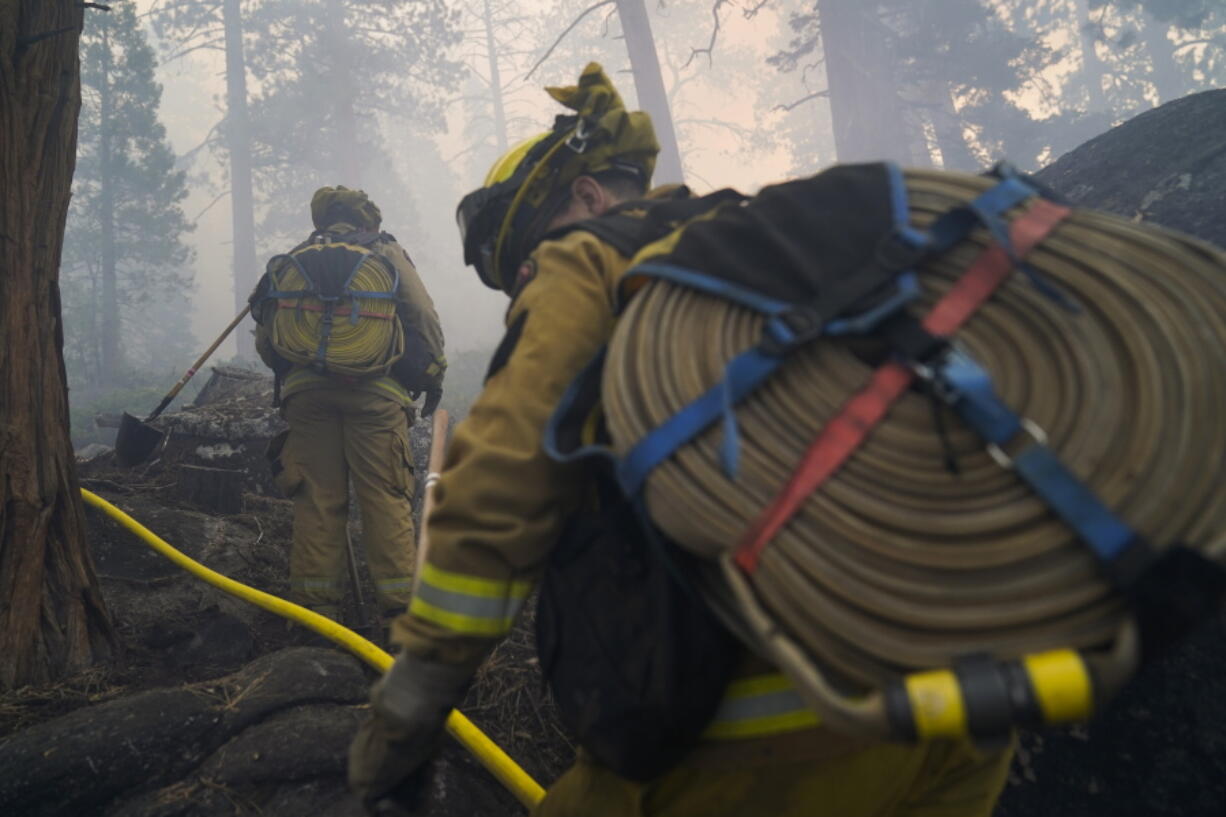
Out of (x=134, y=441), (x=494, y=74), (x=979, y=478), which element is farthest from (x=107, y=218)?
(x=979, y=478)

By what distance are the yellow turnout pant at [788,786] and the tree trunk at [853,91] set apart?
17925 millimetres

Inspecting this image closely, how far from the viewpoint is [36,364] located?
2.85 metres

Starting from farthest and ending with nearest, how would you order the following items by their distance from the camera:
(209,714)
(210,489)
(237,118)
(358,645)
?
(237,118) → (210,489) → (358,645) → (209,714)

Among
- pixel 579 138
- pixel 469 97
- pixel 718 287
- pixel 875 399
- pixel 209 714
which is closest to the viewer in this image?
pixel 875 399

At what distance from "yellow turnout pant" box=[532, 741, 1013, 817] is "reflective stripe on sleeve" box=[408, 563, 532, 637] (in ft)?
1.40

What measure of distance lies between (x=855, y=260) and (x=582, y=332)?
0.57m

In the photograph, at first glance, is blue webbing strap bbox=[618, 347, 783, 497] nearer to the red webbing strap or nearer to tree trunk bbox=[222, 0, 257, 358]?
the red webbing strap

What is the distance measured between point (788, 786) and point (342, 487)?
4233mm

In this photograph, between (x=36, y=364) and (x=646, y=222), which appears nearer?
(x=646, y=222)

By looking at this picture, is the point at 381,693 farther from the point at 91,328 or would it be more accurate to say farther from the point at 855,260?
the point at 91,328

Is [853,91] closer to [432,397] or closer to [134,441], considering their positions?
[432,397]

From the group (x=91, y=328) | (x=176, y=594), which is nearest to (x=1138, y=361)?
(x=176, y=594)

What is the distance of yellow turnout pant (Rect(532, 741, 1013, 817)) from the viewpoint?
129cm

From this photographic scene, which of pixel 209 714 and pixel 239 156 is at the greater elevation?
pixel 239 156
